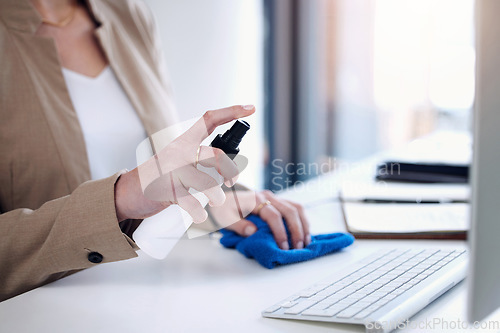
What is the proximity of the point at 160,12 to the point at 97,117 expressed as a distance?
1.03m

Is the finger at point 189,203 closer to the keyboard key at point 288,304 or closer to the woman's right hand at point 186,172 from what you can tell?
the woman's right hand at point 186,172

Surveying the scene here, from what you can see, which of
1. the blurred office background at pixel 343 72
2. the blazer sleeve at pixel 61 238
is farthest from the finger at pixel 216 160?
the blurred office background at pixel 343 72

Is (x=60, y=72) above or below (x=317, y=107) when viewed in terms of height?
above

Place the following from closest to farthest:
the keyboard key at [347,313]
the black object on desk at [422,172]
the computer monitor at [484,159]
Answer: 1. the computer monitor at [484,159]
2. the keyboard key at [347,313]
3. the black object on desk at [422,172]

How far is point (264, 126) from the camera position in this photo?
3.16m

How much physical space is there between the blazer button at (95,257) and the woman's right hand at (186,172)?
0.31 feet

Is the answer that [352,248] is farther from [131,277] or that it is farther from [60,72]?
[60,72]

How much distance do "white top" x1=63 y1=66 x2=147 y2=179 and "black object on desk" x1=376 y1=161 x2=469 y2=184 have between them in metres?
0.70

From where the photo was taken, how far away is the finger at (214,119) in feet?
2.09

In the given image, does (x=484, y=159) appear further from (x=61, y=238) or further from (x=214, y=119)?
(x=61, y=238)

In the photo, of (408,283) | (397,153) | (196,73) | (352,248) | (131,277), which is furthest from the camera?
(196,73)

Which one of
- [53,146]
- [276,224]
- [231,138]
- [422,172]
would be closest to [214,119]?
[231,138]

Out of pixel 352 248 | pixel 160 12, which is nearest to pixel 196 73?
pixel 160 12

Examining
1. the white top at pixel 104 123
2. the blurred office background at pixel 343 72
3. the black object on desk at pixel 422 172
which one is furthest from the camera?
the blurred office background at pixel 343 72
